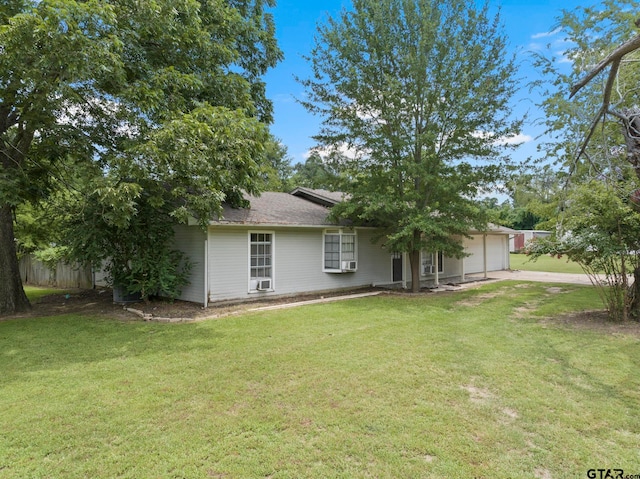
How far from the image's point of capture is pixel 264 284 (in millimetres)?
10680

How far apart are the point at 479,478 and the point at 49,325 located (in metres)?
8.54

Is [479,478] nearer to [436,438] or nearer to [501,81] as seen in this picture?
[436,438]

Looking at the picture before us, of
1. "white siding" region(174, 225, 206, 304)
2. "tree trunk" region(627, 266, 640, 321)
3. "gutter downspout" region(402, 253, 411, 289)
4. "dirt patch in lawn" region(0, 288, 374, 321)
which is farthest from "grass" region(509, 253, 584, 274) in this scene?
"white siding" region(174, 225, 206, 304)

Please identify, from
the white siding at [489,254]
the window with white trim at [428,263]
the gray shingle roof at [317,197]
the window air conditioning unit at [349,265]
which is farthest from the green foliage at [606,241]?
the white siding at [489,254]

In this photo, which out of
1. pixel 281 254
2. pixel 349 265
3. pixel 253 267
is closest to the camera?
pixel 253 267

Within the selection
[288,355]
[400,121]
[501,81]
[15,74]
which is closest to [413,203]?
[400,121]

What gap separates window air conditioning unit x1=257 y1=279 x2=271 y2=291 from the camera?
10609mm

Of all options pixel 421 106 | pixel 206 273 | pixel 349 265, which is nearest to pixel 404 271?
pixel 349 265

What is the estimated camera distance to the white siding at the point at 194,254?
384 inches

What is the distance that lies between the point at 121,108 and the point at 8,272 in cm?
525

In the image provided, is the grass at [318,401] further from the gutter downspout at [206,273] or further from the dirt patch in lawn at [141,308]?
the gutter downspout at [206,273]

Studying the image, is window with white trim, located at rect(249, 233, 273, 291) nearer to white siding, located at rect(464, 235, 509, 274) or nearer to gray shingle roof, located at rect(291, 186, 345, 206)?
gray shingle roof, located at rect(291, 186, 345, 206)

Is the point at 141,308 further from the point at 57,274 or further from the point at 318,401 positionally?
the point at 57,274

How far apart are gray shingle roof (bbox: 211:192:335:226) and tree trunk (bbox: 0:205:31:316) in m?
5.00
